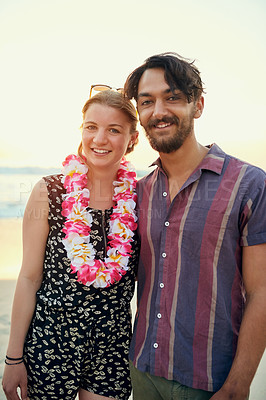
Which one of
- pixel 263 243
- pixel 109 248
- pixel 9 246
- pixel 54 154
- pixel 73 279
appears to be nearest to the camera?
pixel 263 243

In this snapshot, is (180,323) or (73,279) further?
(73,279)

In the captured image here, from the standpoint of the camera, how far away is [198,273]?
78.9 inches

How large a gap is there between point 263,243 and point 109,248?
38.7 inches

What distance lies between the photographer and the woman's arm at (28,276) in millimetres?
2285

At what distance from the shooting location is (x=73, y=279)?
7.48 ft

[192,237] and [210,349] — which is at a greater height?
[192,237]

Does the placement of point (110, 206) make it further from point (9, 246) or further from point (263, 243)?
point (9, 246)

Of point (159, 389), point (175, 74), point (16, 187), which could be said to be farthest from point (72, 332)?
point (16, 187)

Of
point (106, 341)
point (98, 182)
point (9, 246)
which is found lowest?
point (9, 246)

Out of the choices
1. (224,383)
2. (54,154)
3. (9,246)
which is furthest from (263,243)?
(54,154)

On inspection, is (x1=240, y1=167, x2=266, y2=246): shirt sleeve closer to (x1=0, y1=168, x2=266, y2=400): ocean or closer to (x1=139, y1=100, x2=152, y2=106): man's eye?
(x1=139, y1=100, x2=152, y2=106): man's eye

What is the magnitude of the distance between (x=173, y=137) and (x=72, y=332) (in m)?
1.32

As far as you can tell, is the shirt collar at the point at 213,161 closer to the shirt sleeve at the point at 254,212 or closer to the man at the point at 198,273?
the man at the point at 198,273

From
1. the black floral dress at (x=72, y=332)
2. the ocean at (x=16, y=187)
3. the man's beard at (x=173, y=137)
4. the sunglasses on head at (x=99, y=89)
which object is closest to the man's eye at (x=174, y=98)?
the man's beard at (x=173, y=137)
